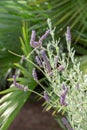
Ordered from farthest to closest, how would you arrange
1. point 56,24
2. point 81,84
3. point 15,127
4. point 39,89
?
point 15,127, point 39,89, point 56,24, point 81,84

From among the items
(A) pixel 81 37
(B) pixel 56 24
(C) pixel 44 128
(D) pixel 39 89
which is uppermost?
(B) pixel 56 24

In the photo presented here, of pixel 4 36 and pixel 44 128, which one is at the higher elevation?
pixel 4 36

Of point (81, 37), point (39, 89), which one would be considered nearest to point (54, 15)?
point (81, 37)

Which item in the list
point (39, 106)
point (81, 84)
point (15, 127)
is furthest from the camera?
point (39, 106)

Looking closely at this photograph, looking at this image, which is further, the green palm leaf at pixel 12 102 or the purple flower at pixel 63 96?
the green palm leaf at pixel 12 102

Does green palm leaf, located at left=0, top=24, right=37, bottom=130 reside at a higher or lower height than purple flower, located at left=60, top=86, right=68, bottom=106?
lower

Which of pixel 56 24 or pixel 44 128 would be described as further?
pixel 44 128

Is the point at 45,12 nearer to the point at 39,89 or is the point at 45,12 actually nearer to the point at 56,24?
the point at 56,24

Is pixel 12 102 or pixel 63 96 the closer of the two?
pixel 63 96

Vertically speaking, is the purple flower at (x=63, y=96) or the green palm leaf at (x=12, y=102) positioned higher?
the purple flower at (x=63, y=96)

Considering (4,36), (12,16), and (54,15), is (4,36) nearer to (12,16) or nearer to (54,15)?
(12,16)

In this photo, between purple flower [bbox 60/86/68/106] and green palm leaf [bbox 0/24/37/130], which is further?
green palm leaf [bbox 0/24/37/130]
